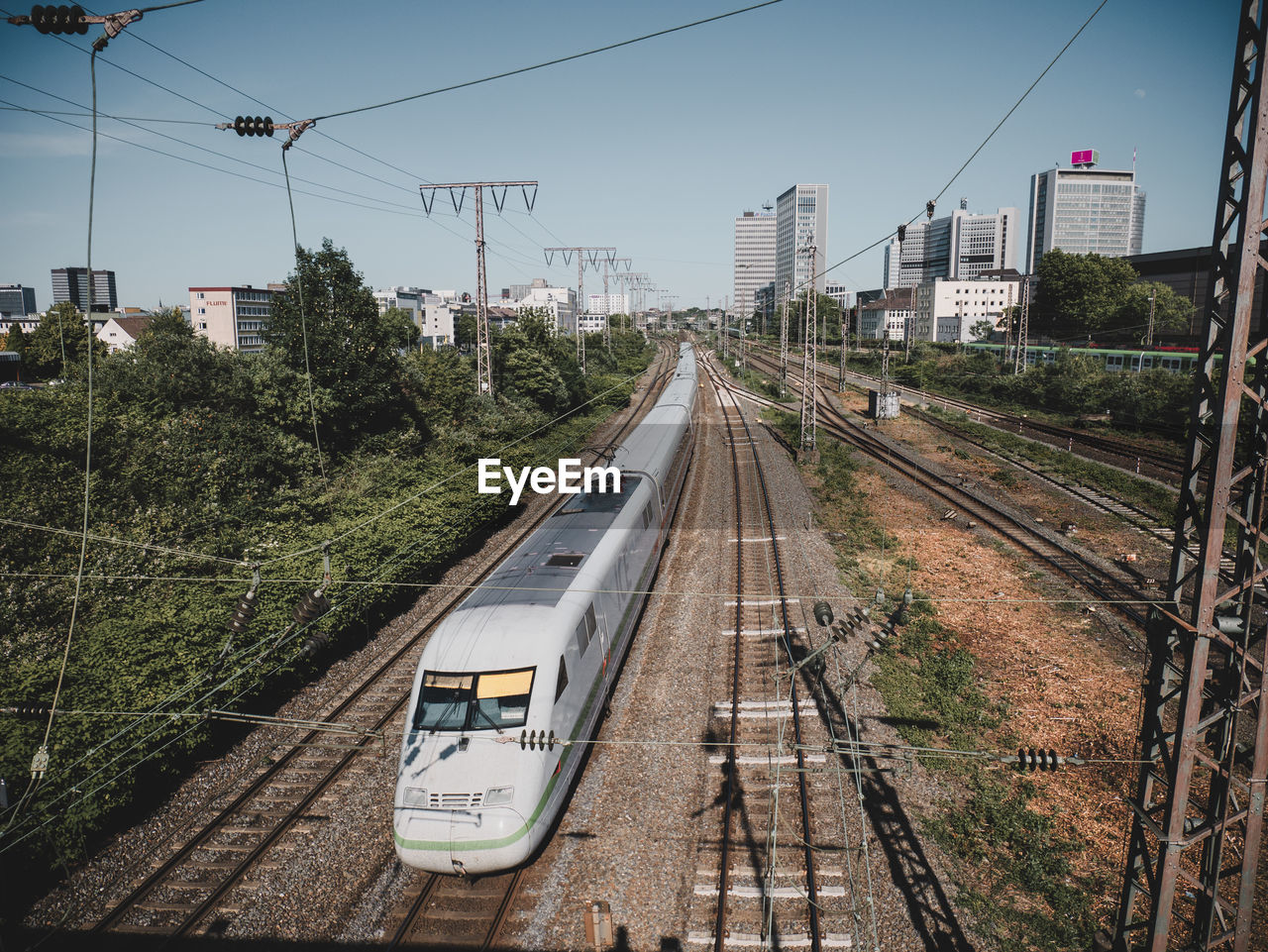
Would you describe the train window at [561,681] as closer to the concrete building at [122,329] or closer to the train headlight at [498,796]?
the train headlight at [498,796]

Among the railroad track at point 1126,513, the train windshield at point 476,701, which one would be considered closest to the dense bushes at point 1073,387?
the railroad track at point 1126,513

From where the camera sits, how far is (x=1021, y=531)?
2258cm

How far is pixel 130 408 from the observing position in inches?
933

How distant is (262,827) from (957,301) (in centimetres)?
12903

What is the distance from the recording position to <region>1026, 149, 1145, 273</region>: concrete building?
172 metres

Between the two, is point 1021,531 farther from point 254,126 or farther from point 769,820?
point 254,126

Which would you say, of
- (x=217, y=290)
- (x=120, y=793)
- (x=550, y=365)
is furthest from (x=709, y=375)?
(x=217, y=290)

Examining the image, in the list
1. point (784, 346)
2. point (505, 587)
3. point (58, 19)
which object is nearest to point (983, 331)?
point (784, 346)

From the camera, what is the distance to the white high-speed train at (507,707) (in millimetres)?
8977

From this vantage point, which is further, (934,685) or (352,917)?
(934,685)

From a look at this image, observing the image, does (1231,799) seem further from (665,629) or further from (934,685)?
(665,629)

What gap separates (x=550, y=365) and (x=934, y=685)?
31.8m

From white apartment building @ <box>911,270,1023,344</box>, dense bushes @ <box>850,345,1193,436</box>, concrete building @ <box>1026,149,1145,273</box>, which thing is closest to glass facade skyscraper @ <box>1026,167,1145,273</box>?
concrete building @ <box>1026,149,1145,273</box>
